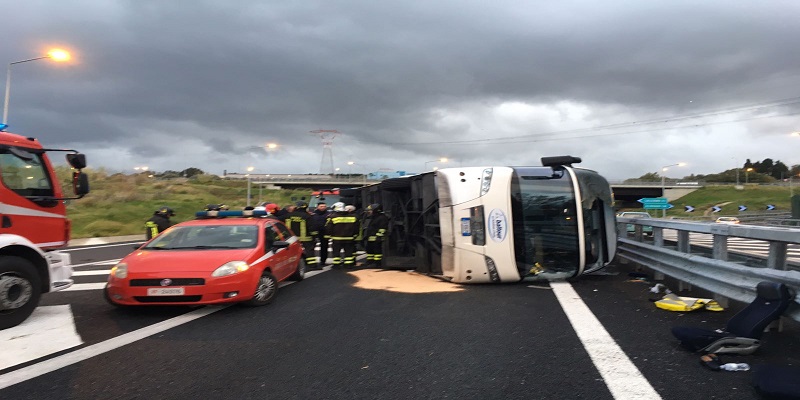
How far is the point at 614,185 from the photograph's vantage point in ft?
265

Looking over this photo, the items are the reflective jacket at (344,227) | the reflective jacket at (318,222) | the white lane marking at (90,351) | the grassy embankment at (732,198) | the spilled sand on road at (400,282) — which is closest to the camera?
the white lane marking at (90,351)

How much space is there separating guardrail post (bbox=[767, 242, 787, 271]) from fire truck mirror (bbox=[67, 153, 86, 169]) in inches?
338

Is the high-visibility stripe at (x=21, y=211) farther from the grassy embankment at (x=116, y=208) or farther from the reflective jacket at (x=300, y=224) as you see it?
the reflective jacket at (x=300, y=224)

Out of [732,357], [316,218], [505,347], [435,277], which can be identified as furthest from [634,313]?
Answer: [316,218]

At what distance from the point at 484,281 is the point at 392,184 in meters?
3.88

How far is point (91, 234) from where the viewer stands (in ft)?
81.7

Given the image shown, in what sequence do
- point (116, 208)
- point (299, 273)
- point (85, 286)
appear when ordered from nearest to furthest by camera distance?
point (85, 286) → point (299, 273) → point (116, 208)

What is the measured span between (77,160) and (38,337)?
2.54 metres

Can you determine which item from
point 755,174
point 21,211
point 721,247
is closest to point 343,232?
point 21,211

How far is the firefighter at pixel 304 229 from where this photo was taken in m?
11.4

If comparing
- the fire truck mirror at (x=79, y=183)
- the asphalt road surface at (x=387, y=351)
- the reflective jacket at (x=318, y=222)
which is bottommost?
the asphalt road surface at (x=387, y=351)

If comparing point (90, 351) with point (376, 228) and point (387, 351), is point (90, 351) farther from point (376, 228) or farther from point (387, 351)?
point (376, 228)

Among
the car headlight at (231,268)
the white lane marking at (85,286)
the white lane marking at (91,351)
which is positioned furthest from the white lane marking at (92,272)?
the car headlight at (231,268)

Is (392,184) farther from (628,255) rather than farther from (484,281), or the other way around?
(628,255)
